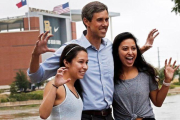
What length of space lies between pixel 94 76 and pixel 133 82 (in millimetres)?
388

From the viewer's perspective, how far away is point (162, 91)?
4.27 meters

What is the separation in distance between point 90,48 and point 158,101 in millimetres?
810

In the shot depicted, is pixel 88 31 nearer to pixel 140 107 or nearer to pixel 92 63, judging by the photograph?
pixel 92 63

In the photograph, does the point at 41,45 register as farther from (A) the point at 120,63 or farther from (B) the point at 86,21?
(A) the point at 120,63

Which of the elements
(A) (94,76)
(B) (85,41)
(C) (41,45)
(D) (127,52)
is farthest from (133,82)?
(C) (41,45)

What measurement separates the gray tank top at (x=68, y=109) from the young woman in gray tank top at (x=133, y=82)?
66 centimetres

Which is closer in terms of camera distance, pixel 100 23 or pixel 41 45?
pixel 41 45

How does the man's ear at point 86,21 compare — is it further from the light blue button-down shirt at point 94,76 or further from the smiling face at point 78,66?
the smiling face at point 78,66

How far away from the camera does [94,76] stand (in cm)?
402

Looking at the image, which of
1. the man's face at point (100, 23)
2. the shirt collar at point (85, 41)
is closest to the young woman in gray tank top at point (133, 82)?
the shirt collar at point (85, 41)

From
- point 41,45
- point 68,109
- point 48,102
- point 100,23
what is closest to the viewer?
point 48,102

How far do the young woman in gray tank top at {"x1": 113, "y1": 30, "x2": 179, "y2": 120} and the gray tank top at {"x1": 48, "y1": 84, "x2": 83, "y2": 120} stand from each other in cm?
66

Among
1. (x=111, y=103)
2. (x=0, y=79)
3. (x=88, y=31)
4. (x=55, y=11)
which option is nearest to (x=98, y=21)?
(x=88, y=31)

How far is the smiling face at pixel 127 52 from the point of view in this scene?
13.5 ft
